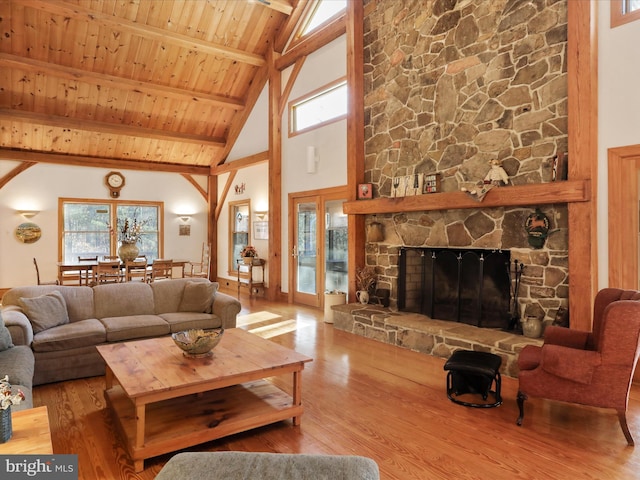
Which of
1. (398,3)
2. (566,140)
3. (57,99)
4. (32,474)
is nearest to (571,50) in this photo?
(566,140)

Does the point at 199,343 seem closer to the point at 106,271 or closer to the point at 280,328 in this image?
the point at 280,328

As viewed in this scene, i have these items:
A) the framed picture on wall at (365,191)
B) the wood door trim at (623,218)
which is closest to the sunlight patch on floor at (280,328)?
the framed picture on wall at (365,191)

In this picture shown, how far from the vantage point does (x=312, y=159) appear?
7422mm

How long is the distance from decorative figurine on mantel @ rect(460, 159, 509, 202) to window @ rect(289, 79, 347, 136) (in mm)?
2866

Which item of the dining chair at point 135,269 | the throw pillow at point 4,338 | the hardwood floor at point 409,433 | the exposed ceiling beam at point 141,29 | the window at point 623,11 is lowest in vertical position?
the hardwood floor at point 409,433

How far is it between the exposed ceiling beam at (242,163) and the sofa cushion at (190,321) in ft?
15.6

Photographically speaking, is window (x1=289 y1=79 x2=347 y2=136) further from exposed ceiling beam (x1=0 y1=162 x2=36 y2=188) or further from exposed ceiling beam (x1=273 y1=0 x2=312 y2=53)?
exposed ceiling beam (x1=0 y1=162 x2=36 y2=188)

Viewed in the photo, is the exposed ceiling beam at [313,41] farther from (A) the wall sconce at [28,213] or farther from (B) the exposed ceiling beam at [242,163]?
(A) the wall sconce at [28,213]

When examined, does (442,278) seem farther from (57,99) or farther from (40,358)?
(57,99)

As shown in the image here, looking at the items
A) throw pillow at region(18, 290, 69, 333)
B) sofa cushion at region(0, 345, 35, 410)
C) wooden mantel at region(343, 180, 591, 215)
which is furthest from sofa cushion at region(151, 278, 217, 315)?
wooden mantel at region(343, 180, 591, 215)

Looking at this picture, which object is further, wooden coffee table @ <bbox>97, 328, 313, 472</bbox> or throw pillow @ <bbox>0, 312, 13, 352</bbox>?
throw pillow @ <bbox>0, 312, 13, 352</bbox>

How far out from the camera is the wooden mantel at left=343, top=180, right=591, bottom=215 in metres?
3.98

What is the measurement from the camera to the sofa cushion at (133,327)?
13.6 ft

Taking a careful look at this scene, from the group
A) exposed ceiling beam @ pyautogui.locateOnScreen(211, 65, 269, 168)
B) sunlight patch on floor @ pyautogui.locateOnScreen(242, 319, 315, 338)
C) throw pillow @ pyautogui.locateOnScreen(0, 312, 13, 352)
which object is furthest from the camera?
exposed ceiling beam @ pyautogui.locateOnScreen(211, 65, 269, 168)
